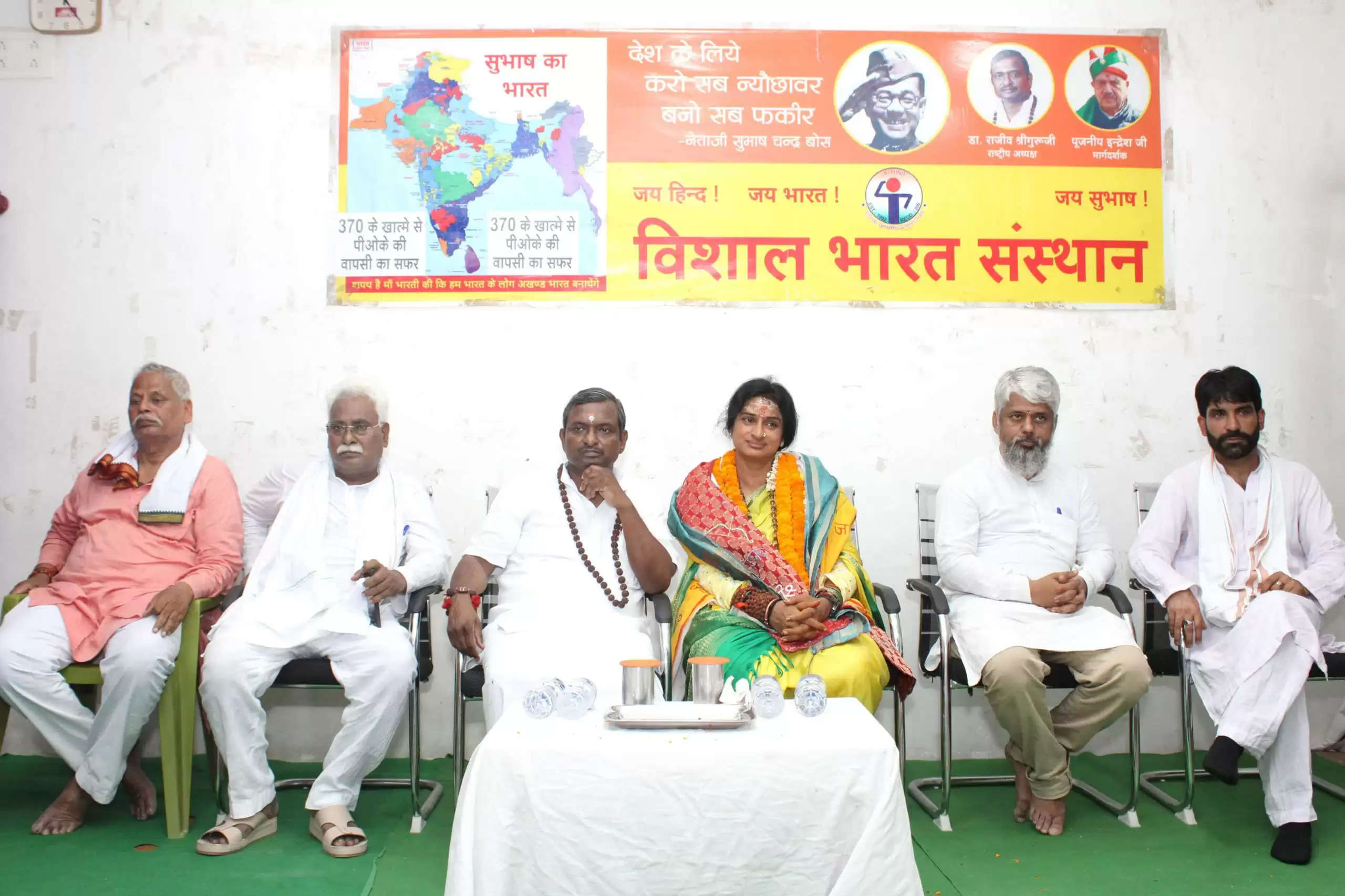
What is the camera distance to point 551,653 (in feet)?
10.5

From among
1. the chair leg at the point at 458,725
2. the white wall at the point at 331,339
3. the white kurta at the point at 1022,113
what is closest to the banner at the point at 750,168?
the white kurta at the point at 1022,113

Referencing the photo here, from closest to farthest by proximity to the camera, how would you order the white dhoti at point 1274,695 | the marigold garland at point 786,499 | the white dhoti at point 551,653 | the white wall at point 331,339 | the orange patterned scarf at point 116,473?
the white dhoti at point 551,653, the white dhoti at point 1274,695, the marigold garland at point 786,499, the orange patterned scarf at point 116,473, the white wall at point 331,339

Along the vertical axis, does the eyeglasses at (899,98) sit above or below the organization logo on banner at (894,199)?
above

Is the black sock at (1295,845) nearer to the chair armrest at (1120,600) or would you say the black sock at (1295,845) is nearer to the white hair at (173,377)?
the chair armrest at (1120,600)

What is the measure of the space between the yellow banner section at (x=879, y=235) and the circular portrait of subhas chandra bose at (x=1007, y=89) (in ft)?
0.78

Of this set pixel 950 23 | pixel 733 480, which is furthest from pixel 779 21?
pixel 733 480

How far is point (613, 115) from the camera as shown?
171 inches

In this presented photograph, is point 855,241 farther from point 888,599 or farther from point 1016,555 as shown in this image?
point 888,599

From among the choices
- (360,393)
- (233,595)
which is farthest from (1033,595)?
(233,595)

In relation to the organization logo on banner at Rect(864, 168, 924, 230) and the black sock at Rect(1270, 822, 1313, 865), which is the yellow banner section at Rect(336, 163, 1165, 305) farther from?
the black sock at Rect(1270, 822, 1313, 865)

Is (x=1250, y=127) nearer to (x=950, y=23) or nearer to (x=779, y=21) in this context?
(x=950, y=23)

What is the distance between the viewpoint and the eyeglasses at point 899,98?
4.38m

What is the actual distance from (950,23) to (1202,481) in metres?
2.30

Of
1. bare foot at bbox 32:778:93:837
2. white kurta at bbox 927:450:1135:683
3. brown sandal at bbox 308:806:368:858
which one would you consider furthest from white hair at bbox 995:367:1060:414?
bare foot at bbox 32:778:93:837
